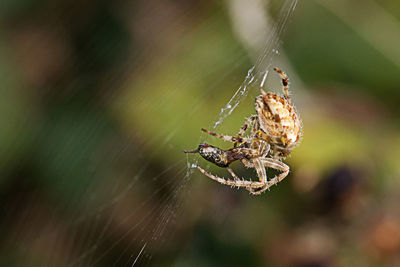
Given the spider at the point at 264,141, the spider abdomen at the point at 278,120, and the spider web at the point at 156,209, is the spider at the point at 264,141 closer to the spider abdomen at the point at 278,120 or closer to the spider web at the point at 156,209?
the spider abdomen at the point at 278,120

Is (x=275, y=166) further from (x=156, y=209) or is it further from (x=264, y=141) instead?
(x=156, y=209)

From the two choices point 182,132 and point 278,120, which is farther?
point 182,132

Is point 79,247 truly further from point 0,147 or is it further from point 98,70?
point 98,70

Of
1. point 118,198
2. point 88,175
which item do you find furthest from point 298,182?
point 88,175

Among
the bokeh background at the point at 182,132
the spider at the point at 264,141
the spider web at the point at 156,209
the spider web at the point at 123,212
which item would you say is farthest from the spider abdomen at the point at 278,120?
the spider web at the point at 123,212

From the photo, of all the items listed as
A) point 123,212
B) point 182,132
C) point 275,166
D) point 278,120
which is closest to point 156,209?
point 123,212

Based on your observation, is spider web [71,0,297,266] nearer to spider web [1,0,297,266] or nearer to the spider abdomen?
spider web [1,0,297,266]
